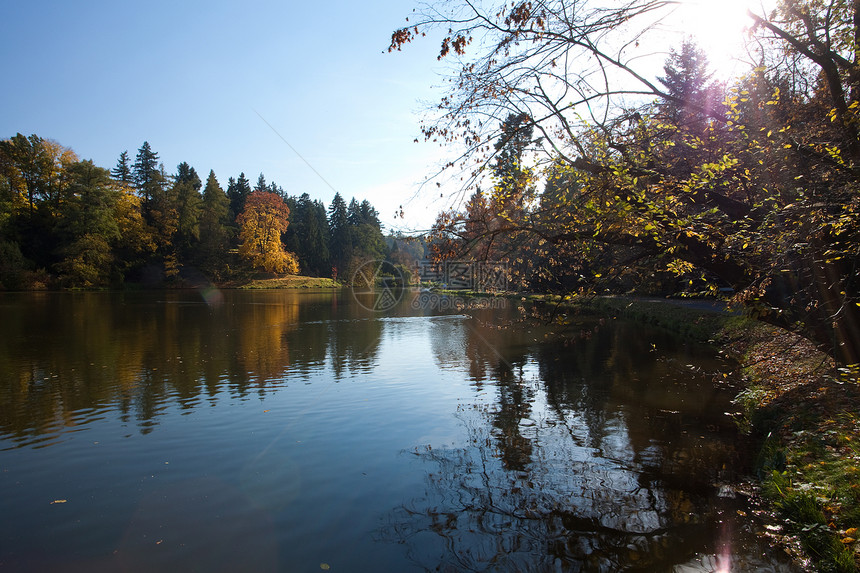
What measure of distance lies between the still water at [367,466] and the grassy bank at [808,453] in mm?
339

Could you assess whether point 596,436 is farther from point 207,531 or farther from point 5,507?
point 5,507

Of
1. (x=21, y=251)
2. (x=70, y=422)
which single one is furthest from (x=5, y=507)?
(x=21, y=251)

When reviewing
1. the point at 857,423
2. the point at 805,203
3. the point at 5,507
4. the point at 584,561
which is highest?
the point at 805,203

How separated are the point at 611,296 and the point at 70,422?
26.3 m

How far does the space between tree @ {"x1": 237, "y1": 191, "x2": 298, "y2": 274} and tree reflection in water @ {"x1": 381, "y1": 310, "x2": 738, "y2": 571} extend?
2260 inches

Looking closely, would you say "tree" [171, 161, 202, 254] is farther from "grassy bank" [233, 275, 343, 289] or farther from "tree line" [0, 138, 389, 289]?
"grassy bank" [233, 275, 343, 289]

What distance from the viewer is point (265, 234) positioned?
63.7 meters

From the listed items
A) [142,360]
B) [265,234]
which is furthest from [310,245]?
[142,360]

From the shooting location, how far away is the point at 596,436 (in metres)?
7.40

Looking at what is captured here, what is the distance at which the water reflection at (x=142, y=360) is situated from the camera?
28.2 feet

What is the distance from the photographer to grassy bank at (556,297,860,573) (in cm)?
401

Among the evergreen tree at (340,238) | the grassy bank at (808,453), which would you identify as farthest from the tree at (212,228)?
the grassy bank at (808,453)

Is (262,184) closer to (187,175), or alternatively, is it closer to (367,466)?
(187,175)

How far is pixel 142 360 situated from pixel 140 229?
5131cm
